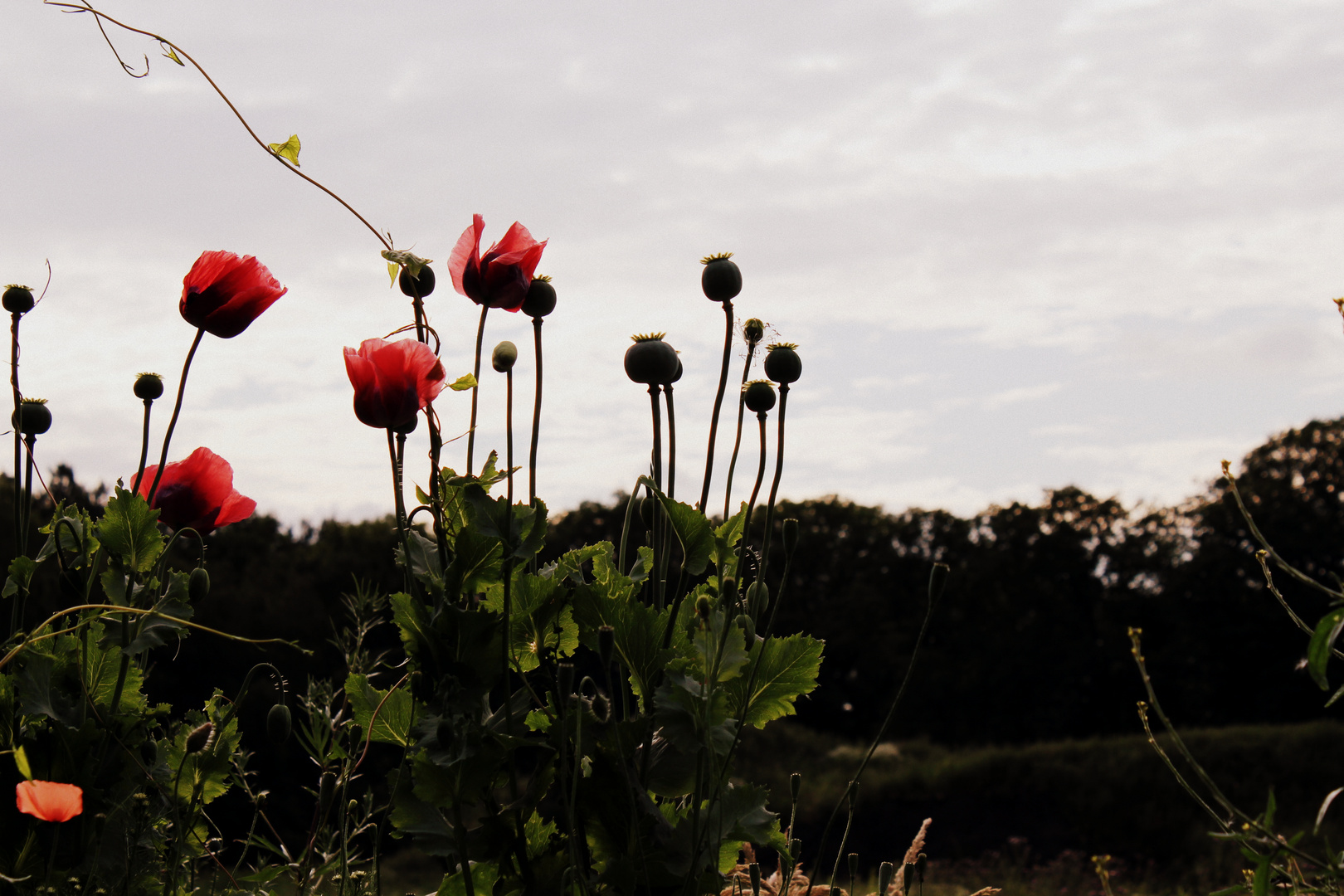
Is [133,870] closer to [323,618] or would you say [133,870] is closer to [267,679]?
[267,679]

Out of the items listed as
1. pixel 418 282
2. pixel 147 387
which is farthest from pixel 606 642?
pixel 147 387

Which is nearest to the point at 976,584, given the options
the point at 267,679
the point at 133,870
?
the point at 267,679

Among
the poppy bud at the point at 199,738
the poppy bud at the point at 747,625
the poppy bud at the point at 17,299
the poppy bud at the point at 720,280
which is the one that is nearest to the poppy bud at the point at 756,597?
the poppy bud at the point at 747,625

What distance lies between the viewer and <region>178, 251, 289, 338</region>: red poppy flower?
1.71 meters

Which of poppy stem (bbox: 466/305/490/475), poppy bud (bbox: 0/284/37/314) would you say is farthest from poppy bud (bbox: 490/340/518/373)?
poppy bud (bbox: 0/284/37/314)

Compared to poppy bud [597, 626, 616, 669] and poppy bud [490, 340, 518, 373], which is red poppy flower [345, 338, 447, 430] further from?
poppy bud [597, 626, 616, 669]

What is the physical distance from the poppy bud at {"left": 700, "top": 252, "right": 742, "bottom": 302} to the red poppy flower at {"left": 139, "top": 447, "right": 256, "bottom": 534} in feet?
3.08

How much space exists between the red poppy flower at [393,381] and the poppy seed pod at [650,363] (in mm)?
261

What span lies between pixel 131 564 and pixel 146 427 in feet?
0.85

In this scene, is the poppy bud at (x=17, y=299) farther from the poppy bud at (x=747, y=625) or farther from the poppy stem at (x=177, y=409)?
the poppy bud at (x=747, y=625)

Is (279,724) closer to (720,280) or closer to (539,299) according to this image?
(539,299)

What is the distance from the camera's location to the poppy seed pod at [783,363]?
5.24ft

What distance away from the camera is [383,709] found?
1531mm

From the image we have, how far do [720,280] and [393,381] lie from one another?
0.48 meters
